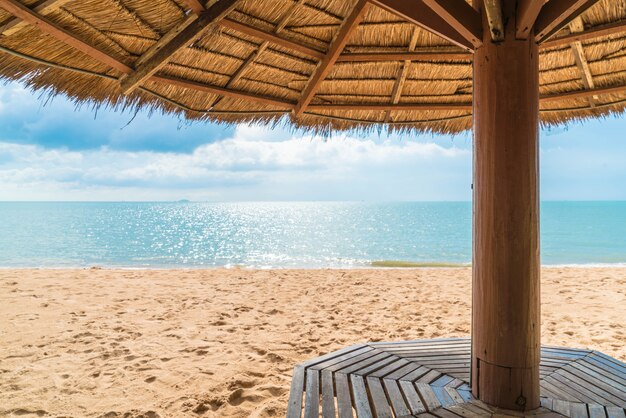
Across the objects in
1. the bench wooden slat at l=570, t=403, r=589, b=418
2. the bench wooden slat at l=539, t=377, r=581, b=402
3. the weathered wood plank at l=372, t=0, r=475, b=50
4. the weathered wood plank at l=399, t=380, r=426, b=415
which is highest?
the weathered wood plank at l=372, t=0, r=475, b=50

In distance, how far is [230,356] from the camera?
11.4ft

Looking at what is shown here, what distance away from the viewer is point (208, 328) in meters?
4.37

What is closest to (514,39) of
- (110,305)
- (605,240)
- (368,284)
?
(110,305)

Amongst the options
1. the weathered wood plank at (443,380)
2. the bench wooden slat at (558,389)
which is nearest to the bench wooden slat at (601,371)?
the bench wooden slat at (558,389)

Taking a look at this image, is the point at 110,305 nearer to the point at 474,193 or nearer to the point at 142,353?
the point at 142,353

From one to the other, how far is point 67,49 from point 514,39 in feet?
6.67

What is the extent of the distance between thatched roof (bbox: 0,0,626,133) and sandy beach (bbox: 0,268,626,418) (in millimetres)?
1934

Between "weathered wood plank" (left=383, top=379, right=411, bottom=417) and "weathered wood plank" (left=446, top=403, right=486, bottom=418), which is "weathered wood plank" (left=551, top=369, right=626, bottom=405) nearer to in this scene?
"weathered wood plank" (left=446, top=403, right=486, bottom=418)

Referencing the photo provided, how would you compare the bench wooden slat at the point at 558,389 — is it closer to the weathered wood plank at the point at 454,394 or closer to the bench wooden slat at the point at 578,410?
the bench wooden slat at the point at 578,410

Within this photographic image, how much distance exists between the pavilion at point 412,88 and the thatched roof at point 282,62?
1 centimetres

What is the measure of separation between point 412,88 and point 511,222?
1.90 m

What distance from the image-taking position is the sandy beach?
2.75m

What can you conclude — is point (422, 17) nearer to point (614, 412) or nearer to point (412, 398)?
point (412, 398)

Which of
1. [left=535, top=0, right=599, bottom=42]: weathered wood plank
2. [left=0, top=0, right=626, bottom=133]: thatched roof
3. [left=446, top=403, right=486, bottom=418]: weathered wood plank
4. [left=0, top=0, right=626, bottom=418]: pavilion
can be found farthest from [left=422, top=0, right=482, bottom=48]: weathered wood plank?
[left=446, top=403, right=486, bottom=418]: weathered wood plank
